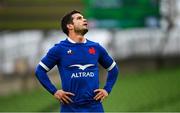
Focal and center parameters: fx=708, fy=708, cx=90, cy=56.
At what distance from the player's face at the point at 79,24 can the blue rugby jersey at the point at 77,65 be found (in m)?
0.11

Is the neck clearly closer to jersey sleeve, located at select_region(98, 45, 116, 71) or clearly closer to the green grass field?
jersey sleeve, located at select_region(98, 45, 116, 71)

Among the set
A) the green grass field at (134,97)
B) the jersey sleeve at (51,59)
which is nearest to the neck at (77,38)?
the jersey sleeve at (51,59)

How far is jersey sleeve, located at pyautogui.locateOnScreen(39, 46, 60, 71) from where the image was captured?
5906 millimetres

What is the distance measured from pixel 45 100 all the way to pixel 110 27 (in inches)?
85.6

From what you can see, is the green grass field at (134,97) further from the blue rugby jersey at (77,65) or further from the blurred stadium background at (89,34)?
the blue rugby jersey at (77,65)

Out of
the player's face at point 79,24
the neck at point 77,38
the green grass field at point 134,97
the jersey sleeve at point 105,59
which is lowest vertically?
the green grass field at point 134,97

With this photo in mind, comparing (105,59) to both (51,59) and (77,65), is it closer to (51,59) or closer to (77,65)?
(77,65)

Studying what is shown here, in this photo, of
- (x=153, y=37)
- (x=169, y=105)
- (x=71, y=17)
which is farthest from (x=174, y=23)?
(x=71, y=17)

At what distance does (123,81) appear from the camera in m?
14.8

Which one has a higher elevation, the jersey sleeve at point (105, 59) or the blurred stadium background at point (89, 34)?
the jersey sleeve at point (105, 59)

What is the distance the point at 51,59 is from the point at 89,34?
29.1 feet

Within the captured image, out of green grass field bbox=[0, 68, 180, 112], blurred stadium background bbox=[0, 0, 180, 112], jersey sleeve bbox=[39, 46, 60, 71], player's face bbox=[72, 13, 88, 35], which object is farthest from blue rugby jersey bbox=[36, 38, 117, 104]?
blurred stadium background bbox=[0, 0, 180, 112]

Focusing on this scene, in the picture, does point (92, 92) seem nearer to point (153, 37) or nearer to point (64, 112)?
point (64, 112)

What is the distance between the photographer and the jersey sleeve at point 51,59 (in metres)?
5.91
